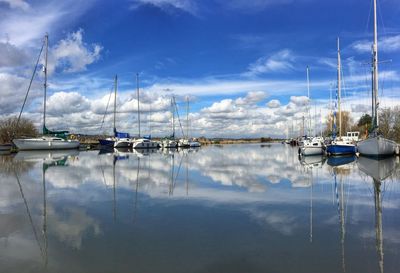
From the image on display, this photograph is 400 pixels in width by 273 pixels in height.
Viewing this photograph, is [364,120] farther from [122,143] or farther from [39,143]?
[39,143]

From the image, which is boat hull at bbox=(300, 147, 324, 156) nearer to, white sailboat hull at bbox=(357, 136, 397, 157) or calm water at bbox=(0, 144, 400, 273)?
white sailboat hull at bbox=(357, 136, 397, 157)

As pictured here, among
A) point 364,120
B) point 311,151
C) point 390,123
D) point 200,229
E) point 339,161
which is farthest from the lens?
point 364,120

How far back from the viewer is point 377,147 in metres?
36.8

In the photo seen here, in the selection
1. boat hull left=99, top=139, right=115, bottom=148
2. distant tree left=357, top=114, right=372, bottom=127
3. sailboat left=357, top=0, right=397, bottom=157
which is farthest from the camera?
distant tree left=357, top=114, right=372, bottom=127

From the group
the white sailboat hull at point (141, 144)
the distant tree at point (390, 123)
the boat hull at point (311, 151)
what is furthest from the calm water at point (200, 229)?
the white sailboat hull at point (141, 144)

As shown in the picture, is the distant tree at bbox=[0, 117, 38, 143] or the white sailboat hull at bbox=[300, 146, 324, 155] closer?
the white sailboat hull at bbox=[300, 146, 324, 155]

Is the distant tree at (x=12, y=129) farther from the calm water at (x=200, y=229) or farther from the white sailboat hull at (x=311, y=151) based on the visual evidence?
the calm water at (x=200, y=229)

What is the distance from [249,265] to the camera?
21.7ft

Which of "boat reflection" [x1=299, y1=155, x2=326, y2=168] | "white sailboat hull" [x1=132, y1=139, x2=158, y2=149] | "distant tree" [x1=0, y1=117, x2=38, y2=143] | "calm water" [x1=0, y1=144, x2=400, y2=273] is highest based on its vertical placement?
"distant tree" [x1=0, y1=117, x2=38, y2=143]

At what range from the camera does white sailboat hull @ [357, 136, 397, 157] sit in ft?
120

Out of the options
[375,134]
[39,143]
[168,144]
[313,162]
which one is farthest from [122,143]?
[375,134]

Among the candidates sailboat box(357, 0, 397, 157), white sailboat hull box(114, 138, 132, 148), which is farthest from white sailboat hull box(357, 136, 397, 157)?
white sailboat hull box(114, 138, 132, 148)

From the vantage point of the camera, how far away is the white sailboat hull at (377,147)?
120 ft

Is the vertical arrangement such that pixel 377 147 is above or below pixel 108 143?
below
